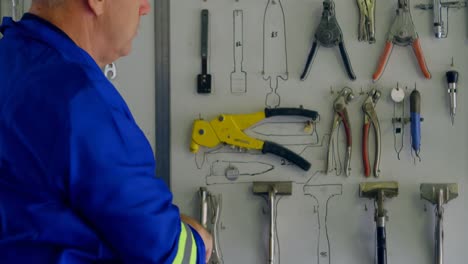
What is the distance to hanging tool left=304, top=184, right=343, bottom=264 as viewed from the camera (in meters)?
1.82

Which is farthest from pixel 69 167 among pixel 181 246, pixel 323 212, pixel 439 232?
pixel 439 232

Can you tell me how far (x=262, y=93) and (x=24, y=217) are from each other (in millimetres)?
1028

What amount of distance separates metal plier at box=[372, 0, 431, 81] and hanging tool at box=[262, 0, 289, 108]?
0.86ft

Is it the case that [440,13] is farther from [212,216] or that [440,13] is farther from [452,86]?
[212,216]

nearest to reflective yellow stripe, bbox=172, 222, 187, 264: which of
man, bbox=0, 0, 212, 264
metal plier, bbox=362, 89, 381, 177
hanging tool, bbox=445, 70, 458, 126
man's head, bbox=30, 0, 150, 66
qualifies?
man, bbox=0, 0, 212, 264

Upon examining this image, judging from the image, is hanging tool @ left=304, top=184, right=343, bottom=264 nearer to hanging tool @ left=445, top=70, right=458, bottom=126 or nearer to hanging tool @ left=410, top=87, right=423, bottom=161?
hanging tool @ left=410, top=87, right=423, bottom=161

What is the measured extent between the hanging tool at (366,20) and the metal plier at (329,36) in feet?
0.20

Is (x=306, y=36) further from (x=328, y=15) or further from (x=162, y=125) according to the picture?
(x=162, y=125)

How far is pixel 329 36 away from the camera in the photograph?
1775 mm

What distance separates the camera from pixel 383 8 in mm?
1808

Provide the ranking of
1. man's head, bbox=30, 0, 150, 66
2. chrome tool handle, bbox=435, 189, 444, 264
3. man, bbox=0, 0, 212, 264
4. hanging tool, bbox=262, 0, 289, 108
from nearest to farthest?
man, bbox=0, 0, 212, 264 < man's head, bbox=30, 0, 150, 66 < chrome tool handle, bbox=435, 189, 444, 264 < hanging tool, bbox=262, 0, 289, 108

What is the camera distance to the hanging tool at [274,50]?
184 cm

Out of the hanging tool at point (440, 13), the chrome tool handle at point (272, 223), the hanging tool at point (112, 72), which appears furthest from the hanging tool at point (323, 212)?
the hanging tool at point (112, 72)

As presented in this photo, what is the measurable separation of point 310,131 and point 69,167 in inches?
41.2
